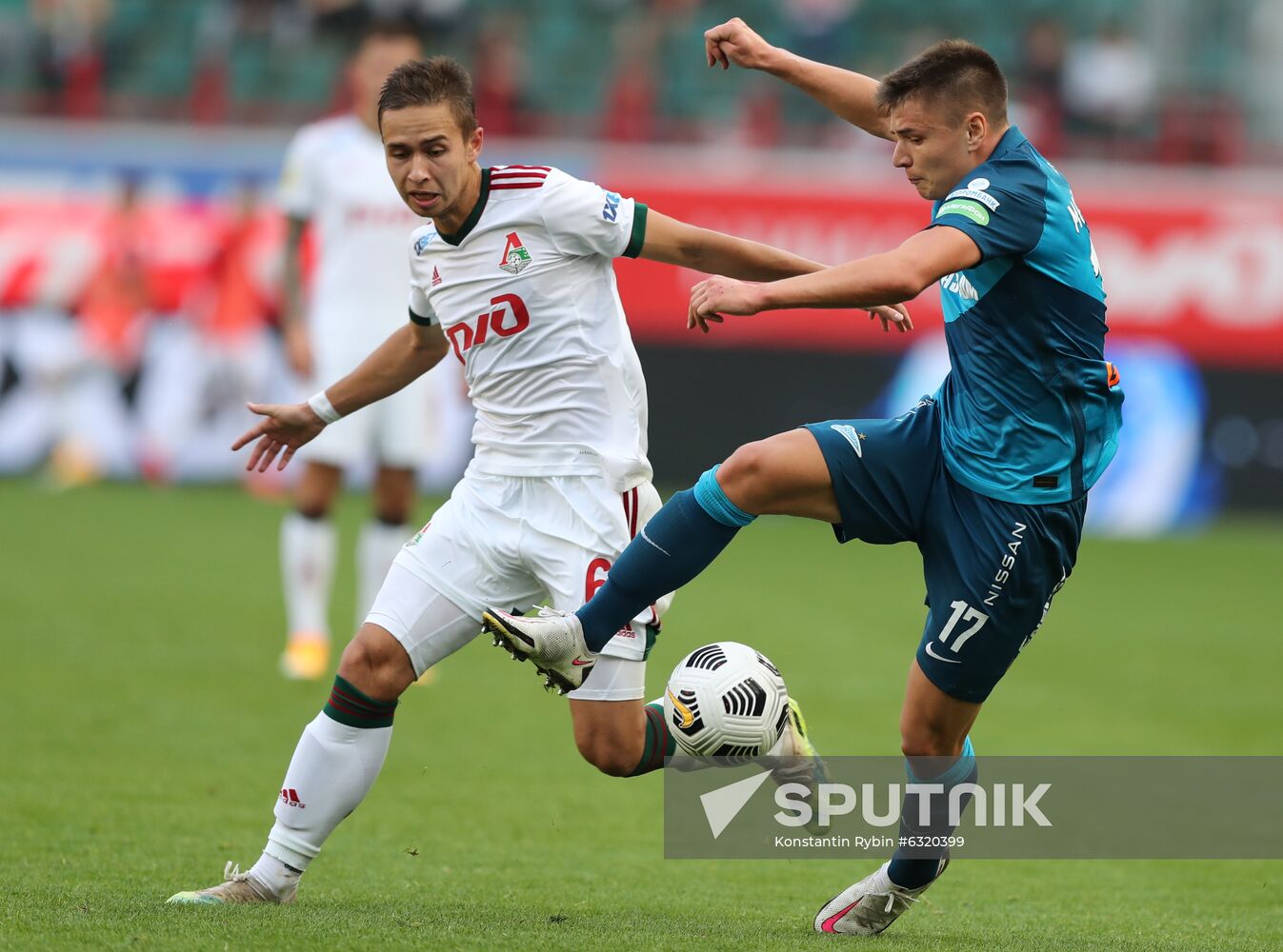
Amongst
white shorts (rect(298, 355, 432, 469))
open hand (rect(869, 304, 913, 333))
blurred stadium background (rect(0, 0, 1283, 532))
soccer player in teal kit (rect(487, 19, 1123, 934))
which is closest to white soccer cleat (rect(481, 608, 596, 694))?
soccer player in teal kit (rect(487, 19, 1123, 934))

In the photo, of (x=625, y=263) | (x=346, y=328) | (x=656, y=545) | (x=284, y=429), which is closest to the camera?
(x=656, y=545)

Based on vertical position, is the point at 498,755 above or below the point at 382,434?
below

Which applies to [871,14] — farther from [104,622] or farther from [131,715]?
[131,715]

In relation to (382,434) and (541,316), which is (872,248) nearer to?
(382,434)

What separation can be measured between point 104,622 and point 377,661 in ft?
18.5

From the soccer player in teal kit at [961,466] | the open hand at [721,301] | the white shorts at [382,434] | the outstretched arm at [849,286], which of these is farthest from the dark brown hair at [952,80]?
the white shorts at [382,434]

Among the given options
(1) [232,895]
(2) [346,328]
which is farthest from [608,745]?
(2) [346,328]

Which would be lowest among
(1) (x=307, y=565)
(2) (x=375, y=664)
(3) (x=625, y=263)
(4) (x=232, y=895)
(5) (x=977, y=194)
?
(1) (x=307, y=565)

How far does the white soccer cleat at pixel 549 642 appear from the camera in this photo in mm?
4566

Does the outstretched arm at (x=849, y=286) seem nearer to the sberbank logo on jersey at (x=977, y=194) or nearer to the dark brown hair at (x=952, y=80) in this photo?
the sberbank logo on jersey at (x=977, y=194)

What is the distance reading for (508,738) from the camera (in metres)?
7.80

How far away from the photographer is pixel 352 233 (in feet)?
29.1

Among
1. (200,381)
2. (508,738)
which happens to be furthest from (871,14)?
(508,738)

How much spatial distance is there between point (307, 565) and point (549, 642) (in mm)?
4317
